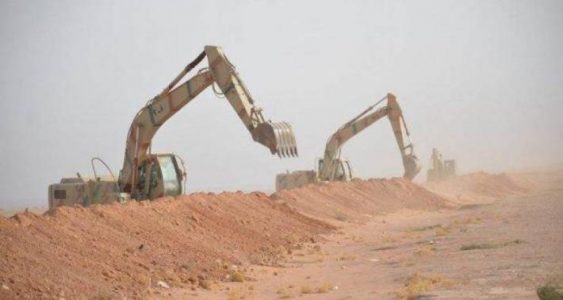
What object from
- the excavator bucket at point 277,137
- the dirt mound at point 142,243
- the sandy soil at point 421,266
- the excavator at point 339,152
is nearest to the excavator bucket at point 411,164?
the excavator at point 339,152

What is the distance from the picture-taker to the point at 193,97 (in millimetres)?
25891

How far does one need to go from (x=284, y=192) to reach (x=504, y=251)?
17173mm

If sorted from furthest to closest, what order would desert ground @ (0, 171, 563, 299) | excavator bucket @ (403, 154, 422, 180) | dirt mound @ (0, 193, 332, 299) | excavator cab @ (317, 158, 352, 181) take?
excavator bucket @ (403, 154, 422, 180) < excavator cab @ (317, 158, 352, 181) < desert ground @ (0, 171, 563, 299) < dirt mound @ (0, 193, 332, 299)

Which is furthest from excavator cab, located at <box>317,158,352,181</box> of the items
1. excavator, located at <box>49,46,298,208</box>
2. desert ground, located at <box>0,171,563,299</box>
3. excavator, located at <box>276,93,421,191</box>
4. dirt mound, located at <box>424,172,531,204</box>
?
excavator, located at <box>49,46,298,208</box>

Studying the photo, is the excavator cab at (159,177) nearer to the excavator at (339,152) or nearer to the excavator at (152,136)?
the excavator at (152,136)

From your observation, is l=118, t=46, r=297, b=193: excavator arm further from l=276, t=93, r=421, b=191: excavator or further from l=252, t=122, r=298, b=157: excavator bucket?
l=276, t=93, r=421, b=191: excavator

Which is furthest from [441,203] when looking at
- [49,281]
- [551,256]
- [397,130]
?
[49,281]

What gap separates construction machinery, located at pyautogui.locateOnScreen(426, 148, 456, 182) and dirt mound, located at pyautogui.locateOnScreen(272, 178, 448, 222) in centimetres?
2675

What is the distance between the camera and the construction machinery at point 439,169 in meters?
76.1

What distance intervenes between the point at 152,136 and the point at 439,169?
53993mm

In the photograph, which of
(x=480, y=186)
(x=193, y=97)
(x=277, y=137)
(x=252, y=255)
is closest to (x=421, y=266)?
(x=252, y=255)

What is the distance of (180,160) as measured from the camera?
89.9 feet

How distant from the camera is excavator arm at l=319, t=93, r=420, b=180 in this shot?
47500mm

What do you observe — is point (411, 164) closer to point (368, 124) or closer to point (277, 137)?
point (368, 124)
